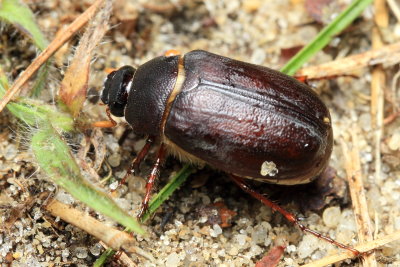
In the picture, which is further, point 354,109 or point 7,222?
point 354,109

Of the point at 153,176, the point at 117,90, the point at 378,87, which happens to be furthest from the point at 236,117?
the point at 378,87

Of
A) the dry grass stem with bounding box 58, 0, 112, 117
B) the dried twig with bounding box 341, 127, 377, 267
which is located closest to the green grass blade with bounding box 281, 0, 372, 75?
the dried twig with bounding box 341, 127, 377, 267

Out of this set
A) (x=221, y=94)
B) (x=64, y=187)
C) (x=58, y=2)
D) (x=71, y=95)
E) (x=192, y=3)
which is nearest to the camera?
(x=64, y=187)

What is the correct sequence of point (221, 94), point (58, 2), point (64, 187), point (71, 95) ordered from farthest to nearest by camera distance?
1. point (58, 2)
2. point (71, 95)
3. point (221, 94)
4. point (64, 187)

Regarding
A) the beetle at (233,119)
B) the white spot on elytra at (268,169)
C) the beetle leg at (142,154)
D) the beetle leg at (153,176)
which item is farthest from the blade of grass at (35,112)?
the white spot on elytra at (268,169)

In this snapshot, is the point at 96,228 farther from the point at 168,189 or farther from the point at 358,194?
the point at 358,194

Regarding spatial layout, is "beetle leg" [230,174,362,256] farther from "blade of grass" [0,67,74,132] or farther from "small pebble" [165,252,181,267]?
"blade of grass" [0,67,74,132]

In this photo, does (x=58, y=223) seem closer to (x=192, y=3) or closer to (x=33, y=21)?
(x=33, y=21)

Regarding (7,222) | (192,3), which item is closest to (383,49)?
(192,3)
